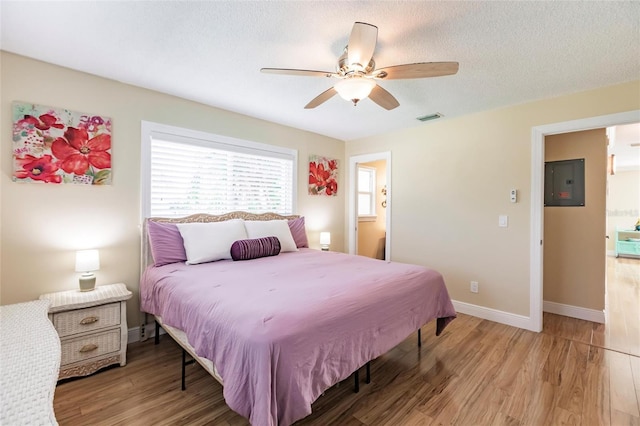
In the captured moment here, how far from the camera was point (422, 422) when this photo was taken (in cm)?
171

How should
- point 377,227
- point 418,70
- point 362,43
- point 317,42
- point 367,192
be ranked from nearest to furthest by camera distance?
point 362,43
point 418,70
point 317,42
point 367,192
point 377,227

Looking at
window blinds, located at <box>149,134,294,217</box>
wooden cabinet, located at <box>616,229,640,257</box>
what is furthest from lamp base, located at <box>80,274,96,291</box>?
wooden cabinet, located at <box>616,229,640,257</box>

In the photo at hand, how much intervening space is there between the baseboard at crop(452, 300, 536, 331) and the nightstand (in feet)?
11.6

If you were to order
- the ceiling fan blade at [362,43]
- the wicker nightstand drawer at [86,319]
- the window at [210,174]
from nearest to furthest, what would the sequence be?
the ceiling fan blade at [362,43], the wicker nightstand drawer at [86,319], the window at [210,174]

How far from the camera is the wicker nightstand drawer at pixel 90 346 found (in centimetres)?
207

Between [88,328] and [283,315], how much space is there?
1737 millimetres

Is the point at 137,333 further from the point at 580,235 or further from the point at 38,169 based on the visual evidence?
the point at 580,235

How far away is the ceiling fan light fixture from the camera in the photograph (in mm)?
1867

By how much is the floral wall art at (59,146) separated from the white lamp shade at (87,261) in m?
0.61

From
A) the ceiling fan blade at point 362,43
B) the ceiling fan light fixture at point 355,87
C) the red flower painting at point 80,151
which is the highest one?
the ceiling fan blade at point 362,43

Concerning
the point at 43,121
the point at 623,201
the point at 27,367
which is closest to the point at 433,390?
the point at 27,367

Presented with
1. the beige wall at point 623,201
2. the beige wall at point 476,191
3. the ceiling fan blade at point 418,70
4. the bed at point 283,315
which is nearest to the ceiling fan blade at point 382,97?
the ceiling fan blade at point 418,70

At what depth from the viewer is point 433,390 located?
201cm

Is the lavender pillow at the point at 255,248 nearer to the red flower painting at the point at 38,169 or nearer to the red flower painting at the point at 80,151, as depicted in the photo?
the red flower painting at the point at 80,151
